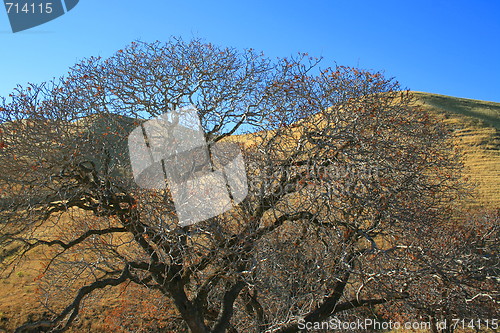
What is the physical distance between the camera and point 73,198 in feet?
26.8

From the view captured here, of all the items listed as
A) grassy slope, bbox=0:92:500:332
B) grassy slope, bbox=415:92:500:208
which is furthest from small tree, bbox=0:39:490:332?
grassy slope, bbox=415:92:500:208

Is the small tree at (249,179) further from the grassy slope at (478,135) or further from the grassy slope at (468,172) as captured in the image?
the grassy slope at (478,135)

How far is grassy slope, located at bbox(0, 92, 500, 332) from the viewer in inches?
592

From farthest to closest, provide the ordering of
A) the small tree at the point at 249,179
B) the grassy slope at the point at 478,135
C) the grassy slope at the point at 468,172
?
the grassy slope at the point at 478,135 → the grassy slope at the point at 468,172 → the small tree at the point at 249,179

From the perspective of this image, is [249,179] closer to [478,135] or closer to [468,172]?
[468,172]

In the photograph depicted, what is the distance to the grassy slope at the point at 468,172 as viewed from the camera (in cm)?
1503

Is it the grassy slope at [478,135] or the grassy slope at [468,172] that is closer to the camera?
the grassy slope at [468,172]

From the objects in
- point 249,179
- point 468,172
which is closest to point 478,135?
point 468,172

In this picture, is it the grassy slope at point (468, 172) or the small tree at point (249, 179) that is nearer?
the small tree at point (249, 179)

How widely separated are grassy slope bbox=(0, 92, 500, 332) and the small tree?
2484 mm

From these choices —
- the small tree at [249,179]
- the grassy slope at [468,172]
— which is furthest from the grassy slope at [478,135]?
the small tree at [249,179]

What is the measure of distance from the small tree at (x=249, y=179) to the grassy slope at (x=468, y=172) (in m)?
2.48

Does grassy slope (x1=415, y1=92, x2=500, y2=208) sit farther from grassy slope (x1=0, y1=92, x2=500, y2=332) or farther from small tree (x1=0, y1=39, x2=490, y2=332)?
small tree (x1=0, y1=39, x2=490, y2=332)

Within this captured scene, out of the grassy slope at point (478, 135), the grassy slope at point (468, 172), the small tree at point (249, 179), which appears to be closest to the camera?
the small tree at point (249, 179)
